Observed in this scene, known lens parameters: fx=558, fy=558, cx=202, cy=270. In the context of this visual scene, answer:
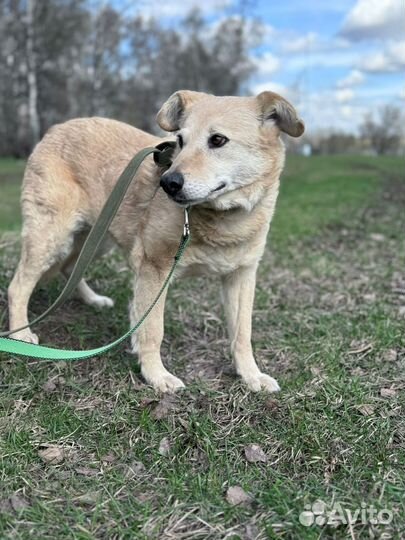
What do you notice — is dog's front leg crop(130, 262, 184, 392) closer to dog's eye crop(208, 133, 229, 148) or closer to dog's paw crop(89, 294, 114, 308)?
dog's eye crop(208, 133, 229, 148)

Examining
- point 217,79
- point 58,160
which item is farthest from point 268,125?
point 217,79

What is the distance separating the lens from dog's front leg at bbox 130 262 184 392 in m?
3.55

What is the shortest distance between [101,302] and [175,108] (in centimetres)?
190

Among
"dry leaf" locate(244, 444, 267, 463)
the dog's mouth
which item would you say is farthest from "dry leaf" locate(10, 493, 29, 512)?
the dog's mouth

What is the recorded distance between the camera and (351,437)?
2965 mm

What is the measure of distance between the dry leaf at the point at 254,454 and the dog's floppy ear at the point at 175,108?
204 centimetres

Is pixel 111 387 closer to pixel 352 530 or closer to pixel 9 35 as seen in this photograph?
pixel 352 530

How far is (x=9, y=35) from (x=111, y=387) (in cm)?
2915

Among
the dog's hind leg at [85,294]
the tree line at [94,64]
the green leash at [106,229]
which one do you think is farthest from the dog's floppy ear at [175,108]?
the tree line at [94,64]

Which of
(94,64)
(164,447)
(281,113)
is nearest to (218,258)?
(281,113)

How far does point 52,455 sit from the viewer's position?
2.86m

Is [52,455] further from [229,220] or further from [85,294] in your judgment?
[85,294]

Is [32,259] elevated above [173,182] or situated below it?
below

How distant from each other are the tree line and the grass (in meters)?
21.6
